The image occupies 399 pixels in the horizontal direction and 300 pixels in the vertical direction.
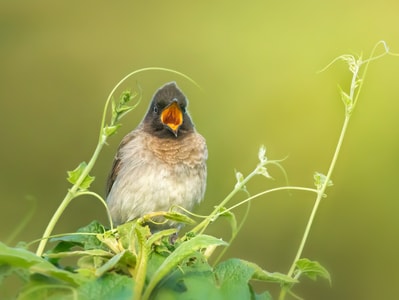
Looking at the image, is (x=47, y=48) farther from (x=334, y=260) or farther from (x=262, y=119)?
(x=334, y=260)

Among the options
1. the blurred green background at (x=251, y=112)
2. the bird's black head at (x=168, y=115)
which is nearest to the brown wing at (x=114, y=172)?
the bird's black head at (x=168, y=115)

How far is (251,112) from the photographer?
28.8 ft

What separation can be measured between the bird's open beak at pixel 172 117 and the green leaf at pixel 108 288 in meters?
2.48

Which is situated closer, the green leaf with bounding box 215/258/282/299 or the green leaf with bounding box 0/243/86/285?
the green leaf with bounding box 0/243/86/285

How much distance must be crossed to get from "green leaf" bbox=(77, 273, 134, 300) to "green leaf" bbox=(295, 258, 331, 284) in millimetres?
398

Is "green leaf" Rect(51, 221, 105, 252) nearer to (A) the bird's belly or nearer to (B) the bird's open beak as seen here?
(B) the bird's open beak

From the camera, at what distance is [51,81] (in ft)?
33.9

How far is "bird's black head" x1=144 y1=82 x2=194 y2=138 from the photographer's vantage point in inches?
157

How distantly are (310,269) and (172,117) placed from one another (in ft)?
8.09

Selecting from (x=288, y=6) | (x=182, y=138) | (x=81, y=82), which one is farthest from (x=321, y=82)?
(x=182, y=138)

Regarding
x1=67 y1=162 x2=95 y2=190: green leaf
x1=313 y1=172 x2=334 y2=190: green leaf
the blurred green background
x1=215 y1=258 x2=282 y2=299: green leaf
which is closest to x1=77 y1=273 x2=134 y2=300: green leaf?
x1=215 y1=258 x2=282 y2=299: green leaf

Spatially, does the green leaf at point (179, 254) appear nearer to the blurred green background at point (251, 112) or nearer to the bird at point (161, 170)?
the bird at point (161, 170)

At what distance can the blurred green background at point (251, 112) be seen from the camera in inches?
311

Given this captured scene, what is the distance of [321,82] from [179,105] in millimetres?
4651
